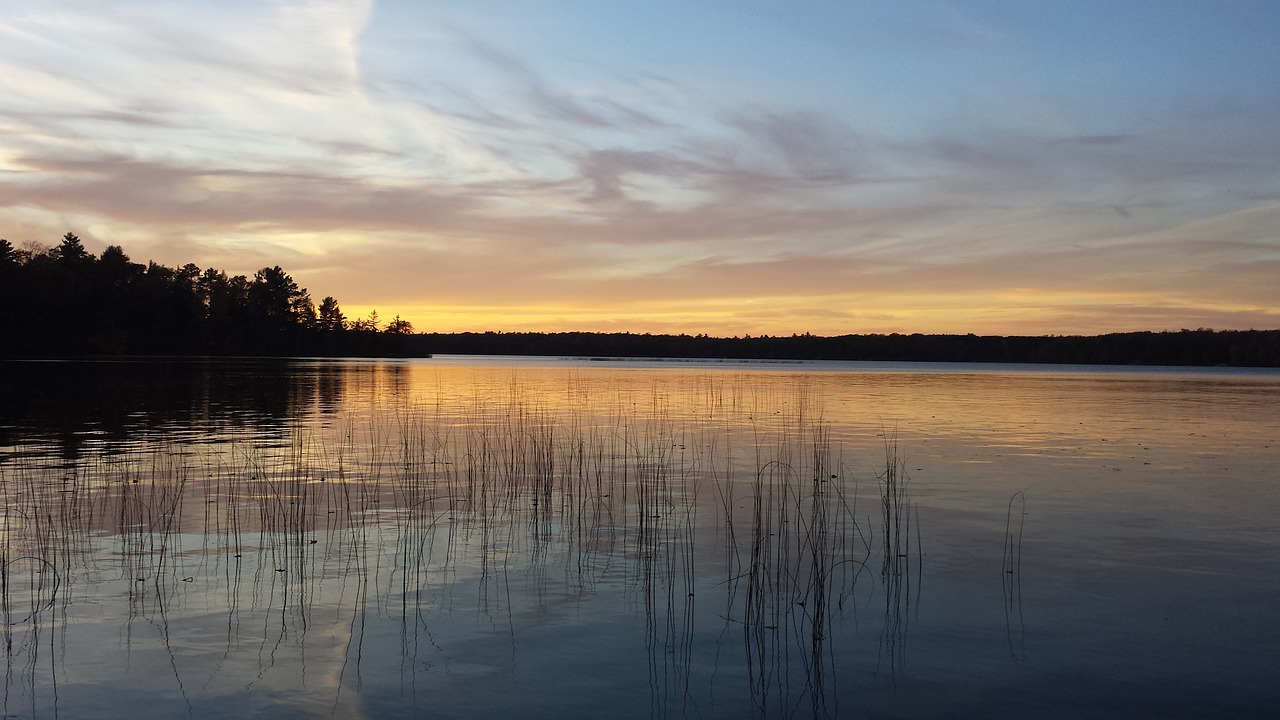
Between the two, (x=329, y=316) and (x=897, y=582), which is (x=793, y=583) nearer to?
(x=897, y=582)

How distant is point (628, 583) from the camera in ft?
39.0

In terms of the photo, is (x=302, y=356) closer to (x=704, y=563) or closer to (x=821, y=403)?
(x=821, y=403)

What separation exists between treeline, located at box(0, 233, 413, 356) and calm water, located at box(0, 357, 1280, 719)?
107176 mm

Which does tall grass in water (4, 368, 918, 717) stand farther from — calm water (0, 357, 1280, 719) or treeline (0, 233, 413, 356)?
treeline (0, 233, 413, 356)

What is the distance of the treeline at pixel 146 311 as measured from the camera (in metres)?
Result: 115

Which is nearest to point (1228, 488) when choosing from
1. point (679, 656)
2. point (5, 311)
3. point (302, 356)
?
point (679, 656)

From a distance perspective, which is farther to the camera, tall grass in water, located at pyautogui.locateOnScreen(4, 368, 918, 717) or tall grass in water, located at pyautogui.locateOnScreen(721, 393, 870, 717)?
tall grass in water, located at pyautogui.locateOnScreen(4, 368, 918, 717)

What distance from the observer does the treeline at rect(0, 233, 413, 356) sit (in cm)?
11494

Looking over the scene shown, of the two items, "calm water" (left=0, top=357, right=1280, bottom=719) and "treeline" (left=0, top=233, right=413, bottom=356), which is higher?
"treeline" (left=0, top=233, right=413, bottom=356)

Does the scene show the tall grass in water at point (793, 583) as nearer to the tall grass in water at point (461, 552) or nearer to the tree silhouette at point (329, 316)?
the tall grass in water at point (461, 552)

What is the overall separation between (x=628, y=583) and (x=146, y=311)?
473ft

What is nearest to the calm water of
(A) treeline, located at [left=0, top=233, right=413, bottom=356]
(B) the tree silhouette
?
(A) treeline, located at [left=0, top=233, right=413, bottom=356]

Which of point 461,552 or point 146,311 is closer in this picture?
point 461,552

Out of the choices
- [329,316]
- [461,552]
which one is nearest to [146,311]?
[329,316]
